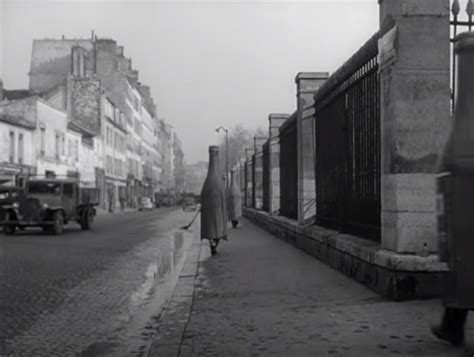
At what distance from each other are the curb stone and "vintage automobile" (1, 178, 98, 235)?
45.9ft

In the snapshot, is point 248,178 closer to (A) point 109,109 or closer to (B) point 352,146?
(B) point 352,146

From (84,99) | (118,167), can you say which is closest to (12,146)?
(84,99)

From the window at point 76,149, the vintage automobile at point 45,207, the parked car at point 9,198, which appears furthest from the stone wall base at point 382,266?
the window at point 76,149

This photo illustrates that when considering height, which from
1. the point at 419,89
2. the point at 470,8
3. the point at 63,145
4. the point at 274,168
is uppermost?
the point at 63,145

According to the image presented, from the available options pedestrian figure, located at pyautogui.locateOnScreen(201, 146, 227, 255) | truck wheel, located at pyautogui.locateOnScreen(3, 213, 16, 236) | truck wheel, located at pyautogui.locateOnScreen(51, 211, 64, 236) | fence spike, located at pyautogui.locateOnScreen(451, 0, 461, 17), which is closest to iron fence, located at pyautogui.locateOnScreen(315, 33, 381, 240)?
fence spike, located at pyautogui.locateOnScreen(451, 0, 461, 17)

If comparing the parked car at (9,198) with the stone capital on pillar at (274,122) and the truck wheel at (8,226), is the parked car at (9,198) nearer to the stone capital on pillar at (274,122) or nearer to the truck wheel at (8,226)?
the truck wheel at (8,226)

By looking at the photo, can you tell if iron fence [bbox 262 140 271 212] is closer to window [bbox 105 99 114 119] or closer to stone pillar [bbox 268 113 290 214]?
stone pillar [bbox 268 113 290 214]

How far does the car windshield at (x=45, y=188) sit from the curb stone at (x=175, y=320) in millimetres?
14817

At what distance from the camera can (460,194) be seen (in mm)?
3869

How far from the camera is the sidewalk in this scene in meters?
4.68

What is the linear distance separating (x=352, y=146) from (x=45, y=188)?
1669 cm

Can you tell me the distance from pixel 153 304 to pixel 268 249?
594cm

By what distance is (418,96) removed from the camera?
656 cm

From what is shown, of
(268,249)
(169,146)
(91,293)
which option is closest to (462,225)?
(91,293)
